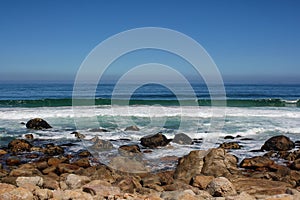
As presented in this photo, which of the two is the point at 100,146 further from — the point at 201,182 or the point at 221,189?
the point at 221,189

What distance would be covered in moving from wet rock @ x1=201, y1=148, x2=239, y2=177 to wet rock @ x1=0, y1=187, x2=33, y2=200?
3813mm

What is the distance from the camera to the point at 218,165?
284 inches

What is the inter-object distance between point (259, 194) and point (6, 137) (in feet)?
31.2

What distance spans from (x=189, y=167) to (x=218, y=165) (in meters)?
Result: 0.64

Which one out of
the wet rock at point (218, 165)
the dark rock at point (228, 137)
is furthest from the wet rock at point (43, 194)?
the dark rock at point (228, 137)

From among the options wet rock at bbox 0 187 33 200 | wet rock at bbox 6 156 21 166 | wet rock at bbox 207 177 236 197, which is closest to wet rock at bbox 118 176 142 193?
wet rock at bbox 207 177 236 197

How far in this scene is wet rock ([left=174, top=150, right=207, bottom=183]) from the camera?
699cm

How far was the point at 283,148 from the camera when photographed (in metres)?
10.0

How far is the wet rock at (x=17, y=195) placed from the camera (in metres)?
4.52

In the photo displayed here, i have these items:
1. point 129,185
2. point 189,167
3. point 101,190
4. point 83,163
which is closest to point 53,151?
point 83,163

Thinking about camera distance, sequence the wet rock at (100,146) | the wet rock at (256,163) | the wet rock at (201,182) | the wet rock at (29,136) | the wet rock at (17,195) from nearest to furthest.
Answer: the wet rock at (17,195) < the wet rock at (201,182) < the wet rock at (256,163) < the wet rock at (100,146) < the wet rock at (29,136)

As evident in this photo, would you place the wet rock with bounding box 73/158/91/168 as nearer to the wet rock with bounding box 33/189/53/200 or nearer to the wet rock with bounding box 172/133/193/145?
the wet rock with bounding box 33/189/53/200

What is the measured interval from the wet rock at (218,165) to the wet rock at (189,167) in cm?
12

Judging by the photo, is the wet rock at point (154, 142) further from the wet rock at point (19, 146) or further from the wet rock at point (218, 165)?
the wet rock at point (19, 146)
